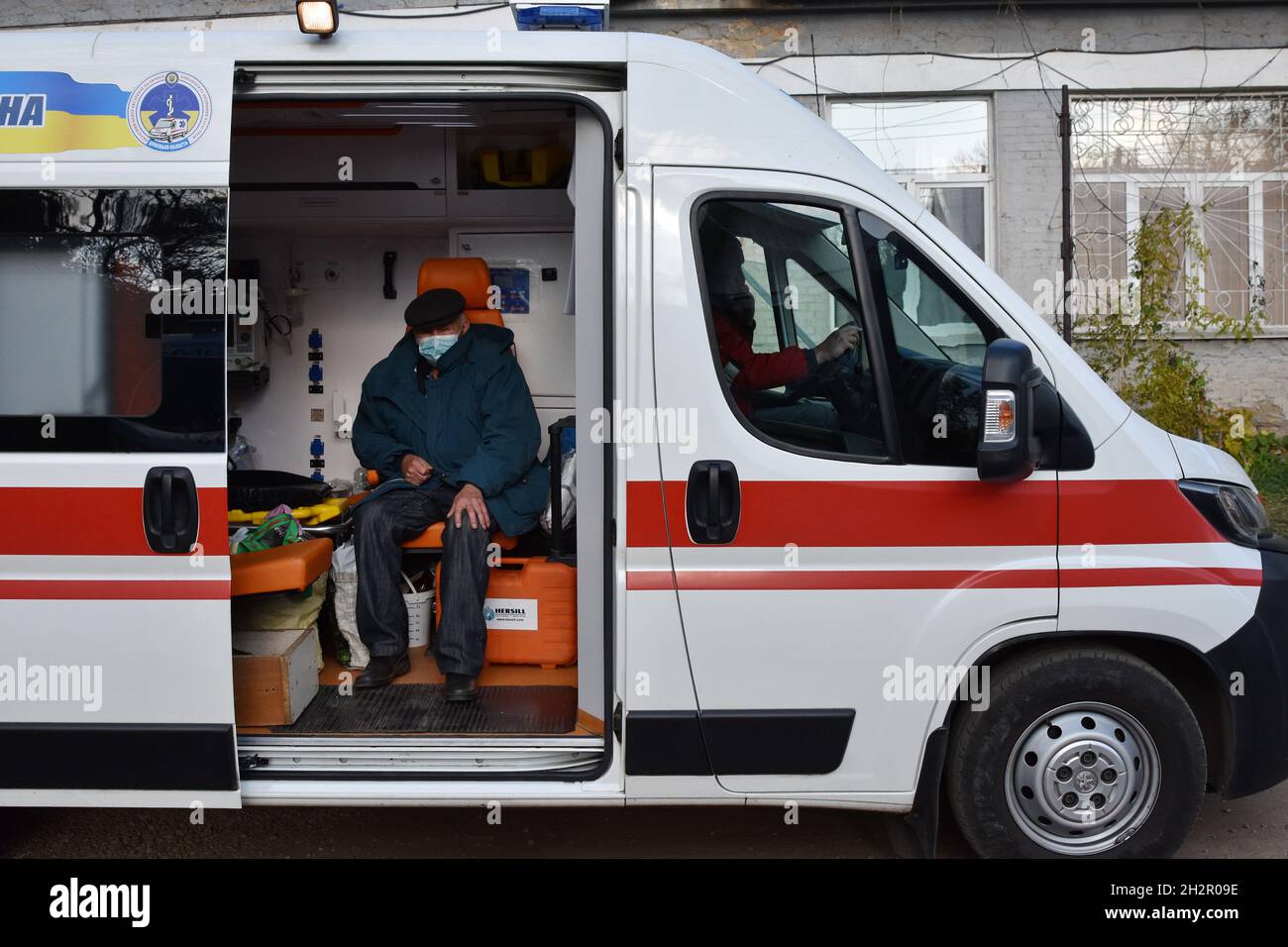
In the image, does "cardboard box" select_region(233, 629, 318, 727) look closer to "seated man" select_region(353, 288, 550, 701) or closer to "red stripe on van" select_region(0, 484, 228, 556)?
"seated man" select_region(353, 288, 550, 701)

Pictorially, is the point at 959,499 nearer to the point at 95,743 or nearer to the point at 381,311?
the point at 95,743

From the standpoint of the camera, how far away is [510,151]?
5.53 m

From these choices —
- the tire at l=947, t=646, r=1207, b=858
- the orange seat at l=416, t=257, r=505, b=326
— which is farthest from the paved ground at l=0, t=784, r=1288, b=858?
the orange seat at l=416, t=257, r=505, b=326

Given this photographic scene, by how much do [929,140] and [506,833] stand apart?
7.12 meters

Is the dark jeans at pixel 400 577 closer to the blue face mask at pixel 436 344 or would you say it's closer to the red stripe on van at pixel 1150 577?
the blue face mask at pixel 436 344

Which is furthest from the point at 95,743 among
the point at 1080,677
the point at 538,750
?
the point at 1080,677

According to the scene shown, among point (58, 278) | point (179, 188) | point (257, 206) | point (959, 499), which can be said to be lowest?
point (959, 499)

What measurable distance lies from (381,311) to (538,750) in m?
3.17

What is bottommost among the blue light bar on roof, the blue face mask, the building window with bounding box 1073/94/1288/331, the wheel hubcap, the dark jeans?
the wheel hubcap

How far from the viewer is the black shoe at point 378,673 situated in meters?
4.38

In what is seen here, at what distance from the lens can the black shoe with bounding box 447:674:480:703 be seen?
166 inches

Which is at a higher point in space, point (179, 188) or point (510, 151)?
point (510, 151)

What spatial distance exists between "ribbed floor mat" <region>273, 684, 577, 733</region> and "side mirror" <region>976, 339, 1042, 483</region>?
169 cm

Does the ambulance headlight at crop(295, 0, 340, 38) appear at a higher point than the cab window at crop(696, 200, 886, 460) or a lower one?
higher
